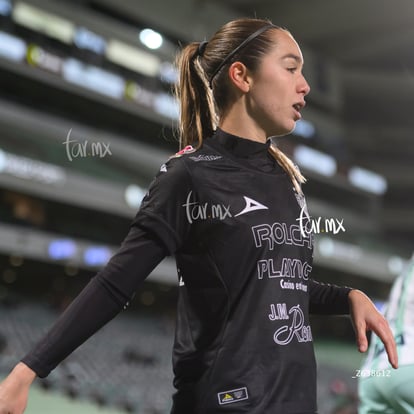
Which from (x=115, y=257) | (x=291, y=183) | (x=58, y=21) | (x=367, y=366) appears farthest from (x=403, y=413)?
(x=58, y=21)

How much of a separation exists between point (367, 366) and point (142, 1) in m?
13.0

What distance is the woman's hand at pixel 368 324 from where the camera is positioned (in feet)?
4.38

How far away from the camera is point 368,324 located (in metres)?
1.38

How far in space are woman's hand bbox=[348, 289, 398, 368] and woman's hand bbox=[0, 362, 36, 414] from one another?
0.60 meters

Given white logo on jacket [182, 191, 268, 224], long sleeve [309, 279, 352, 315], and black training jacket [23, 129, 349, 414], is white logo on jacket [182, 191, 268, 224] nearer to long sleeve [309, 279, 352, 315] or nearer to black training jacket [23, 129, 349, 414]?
black training jacket [23, 129, 349, 414]

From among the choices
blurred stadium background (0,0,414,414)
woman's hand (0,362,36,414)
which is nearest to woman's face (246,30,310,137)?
woman's hand (0,362,36,414)

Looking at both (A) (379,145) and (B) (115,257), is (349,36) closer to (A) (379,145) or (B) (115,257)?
(A) (379,145)

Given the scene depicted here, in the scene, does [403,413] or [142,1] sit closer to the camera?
[403,413]

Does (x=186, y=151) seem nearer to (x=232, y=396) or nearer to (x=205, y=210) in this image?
(x=205, y=210)

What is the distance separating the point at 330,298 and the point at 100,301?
501 millimetres

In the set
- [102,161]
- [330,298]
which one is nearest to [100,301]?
[330,298]

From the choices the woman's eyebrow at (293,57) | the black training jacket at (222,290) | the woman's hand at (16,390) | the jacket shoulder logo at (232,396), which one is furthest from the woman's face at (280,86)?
the woman's hand at (16,390)

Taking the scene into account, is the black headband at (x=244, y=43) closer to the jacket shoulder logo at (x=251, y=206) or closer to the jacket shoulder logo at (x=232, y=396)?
the jacket shoulder logo at (x=251, y=206)

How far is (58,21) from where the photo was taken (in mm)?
13672
